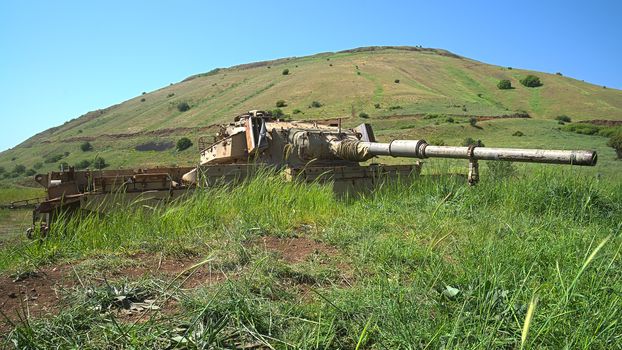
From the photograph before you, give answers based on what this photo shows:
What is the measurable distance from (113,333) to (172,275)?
3.81 feet

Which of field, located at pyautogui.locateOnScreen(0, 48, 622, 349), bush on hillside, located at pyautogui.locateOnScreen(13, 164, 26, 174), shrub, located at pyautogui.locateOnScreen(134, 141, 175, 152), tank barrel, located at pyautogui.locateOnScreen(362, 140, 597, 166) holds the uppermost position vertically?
shrub, located at pyautogui.locateOnScreen(134, 141, 175, 152)

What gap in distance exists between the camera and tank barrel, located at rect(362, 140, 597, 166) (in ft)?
19.6

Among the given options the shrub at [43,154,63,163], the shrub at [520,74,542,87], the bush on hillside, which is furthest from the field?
the shrub at [520,74,542,87]

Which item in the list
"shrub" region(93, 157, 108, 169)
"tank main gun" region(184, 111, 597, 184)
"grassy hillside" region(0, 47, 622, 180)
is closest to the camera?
"shrub" region(93, 157, 108, 169)

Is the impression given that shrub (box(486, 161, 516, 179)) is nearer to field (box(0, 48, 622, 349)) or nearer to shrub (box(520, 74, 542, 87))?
field (box(0, 48, 622, 349))

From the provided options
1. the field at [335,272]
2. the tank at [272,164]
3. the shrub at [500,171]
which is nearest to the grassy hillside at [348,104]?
the tank at [272,164]

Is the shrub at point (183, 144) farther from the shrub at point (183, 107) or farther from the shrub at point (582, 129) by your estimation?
the shrub at point (582, 129)

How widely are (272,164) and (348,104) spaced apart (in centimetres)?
4348

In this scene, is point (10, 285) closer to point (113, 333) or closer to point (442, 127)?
point (113, 333)

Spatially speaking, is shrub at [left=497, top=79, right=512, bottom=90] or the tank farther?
shrub at [left=497, top=79, right=512, bottom=90]

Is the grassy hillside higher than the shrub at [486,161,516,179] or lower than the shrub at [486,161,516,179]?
higher

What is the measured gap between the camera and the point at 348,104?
5338cm

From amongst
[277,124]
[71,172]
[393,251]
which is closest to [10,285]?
[393,251]

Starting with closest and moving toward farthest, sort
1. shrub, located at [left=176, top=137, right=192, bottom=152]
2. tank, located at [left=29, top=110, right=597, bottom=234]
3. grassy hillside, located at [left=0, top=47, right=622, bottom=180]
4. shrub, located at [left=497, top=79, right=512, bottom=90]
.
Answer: tank, located at [left=29, top=110, right=597, bottom=234] < shrub, located at [left=176, top=137, right=192, bottom=152] < grassy hillside, located at [left=0, top=47, right=622, bottom=180] < shrub, located at [left=497, top=79, right=512, bottom=90]
